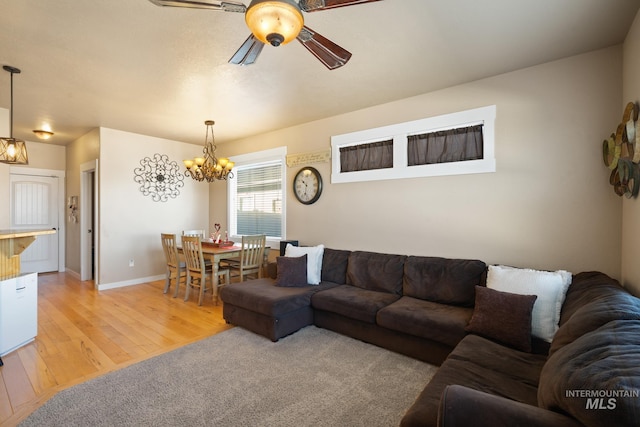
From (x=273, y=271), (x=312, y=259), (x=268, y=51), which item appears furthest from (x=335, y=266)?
(x=268, y=51)

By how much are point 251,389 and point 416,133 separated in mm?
3033

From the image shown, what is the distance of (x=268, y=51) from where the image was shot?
2.47 m

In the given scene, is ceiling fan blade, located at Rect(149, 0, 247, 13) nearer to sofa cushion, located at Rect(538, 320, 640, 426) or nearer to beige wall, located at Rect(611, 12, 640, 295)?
sofa cushion, located at Rect(538, 320, 640, 426)

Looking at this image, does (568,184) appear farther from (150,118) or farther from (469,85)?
(150,118)

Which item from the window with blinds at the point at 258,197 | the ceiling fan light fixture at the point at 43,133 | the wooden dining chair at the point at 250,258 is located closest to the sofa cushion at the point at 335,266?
the wooden dining chair at the point at 250,258

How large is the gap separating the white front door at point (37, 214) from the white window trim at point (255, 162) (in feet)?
12.3

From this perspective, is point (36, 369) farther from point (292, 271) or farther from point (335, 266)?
point (335, 266)

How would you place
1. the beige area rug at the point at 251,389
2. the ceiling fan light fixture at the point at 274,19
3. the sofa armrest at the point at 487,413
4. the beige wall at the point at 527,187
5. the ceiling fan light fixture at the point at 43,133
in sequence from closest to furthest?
the sofa armrest at the point at 487,413 < the ceiling fan light fixture at the point at 274,19 < the beige area rug at the point at 251,389 < the beige wall at the point at 527,187 < the ceiling fan light fixture at the point at 43,133

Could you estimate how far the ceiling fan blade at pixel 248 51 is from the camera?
1686mm

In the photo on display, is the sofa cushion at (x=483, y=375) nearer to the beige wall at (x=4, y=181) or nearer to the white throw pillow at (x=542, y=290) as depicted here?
Result: the white throw pillow at (x=542, y=290)

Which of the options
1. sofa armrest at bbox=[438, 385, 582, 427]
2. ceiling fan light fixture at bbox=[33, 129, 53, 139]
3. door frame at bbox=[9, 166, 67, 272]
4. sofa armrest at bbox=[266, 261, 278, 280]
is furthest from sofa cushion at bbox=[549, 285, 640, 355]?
door frame at bbox=[9, 166, 67, 272]

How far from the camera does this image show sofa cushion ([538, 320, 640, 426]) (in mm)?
798

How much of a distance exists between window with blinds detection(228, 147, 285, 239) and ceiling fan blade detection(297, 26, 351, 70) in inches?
122

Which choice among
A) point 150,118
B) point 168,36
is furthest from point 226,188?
point 168,36
